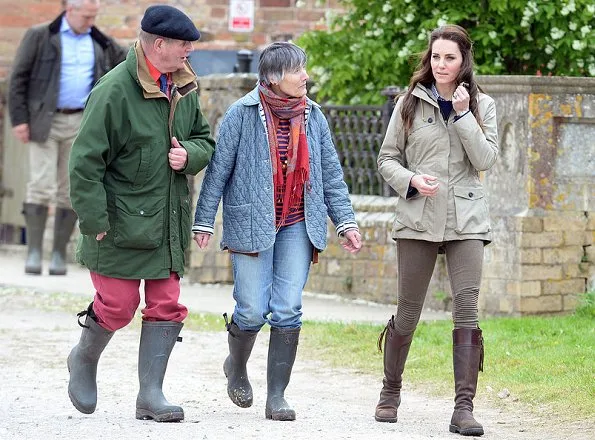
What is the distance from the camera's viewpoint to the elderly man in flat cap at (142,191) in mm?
6449

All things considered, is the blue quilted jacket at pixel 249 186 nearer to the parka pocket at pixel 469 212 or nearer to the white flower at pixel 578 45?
the parka pocket at pixel 469 212

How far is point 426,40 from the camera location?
1144 cm

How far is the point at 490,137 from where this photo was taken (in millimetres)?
6719

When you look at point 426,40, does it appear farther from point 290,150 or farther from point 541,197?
point 290,150

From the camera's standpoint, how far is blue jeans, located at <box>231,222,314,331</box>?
6758 millimetres

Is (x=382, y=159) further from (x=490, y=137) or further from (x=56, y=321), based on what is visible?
(x=56, y=321)

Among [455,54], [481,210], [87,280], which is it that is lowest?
[87,280]

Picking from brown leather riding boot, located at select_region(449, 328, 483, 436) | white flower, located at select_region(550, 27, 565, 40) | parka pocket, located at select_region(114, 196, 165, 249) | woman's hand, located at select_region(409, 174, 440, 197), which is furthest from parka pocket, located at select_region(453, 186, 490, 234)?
white flower, located at select_region(550, 27, 565, 40)

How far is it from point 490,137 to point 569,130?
11.8 feet

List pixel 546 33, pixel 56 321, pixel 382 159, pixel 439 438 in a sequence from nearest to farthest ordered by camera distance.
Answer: pixel 439 438 < pixel 382 159 < pixel 56 321 < pixel 546 33

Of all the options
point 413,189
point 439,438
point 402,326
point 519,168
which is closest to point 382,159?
point 413,189

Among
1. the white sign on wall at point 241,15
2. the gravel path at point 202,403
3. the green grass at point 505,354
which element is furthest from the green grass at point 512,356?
the white sign on wall at point 241,15

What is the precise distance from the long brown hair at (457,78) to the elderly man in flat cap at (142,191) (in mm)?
852

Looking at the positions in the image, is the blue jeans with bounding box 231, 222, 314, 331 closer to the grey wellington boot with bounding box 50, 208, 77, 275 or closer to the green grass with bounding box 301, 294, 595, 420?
the green grass with bounding box 301, 294, 595, 420
